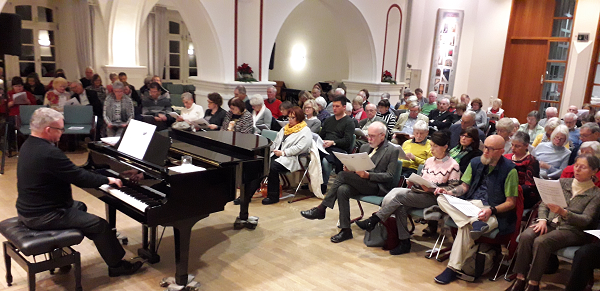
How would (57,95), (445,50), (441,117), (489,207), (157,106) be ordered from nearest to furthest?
1. (489,207)
2. (157,106)
3. (57,95)
4. (441,117)
5. (445,50)

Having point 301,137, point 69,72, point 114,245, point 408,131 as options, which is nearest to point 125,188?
point 114,245

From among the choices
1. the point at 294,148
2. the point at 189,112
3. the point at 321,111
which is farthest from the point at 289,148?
the point at 321,111

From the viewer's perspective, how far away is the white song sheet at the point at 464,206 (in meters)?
3.56

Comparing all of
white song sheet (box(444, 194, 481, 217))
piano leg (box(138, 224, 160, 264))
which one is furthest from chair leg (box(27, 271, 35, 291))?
white song sheet (box(444, 194, 481, 217))

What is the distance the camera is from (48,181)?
3016 mm

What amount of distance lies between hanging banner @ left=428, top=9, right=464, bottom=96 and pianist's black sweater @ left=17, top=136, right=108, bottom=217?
34.9ft

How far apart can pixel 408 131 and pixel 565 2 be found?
6.51 meters

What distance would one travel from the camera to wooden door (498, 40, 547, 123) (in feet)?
36.3

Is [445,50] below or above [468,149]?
above

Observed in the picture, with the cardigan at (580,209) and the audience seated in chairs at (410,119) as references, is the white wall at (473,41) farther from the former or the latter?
the cardigan at (580,209)

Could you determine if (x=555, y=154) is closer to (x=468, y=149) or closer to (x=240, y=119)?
(x=468, y=149)

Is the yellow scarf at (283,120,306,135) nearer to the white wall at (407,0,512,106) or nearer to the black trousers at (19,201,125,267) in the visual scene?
the black trousers at (19,201,125,267)

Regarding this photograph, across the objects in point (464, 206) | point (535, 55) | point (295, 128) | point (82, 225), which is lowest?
point (82, 225)

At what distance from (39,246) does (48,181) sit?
43 cm
